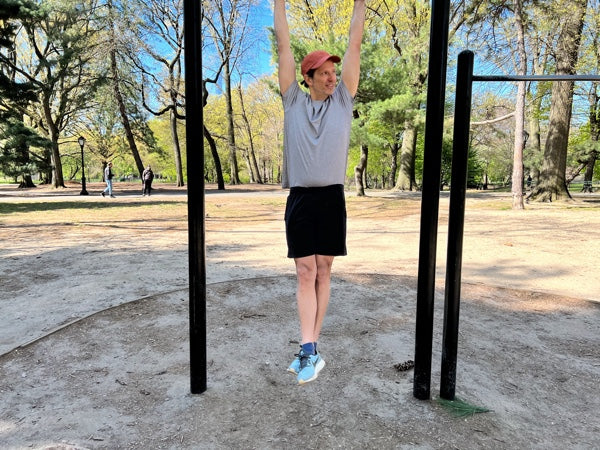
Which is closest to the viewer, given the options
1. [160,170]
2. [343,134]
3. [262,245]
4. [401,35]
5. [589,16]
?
[343,134]

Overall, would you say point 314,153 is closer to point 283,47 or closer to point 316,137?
point 316,137

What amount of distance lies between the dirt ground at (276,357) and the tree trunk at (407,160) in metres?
18.6

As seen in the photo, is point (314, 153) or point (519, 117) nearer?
point (314, 153)

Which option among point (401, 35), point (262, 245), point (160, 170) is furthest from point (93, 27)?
point (160, 170)

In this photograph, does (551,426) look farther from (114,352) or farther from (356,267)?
(356,267)

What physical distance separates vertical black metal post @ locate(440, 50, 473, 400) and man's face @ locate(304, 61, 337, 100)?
1.98ft

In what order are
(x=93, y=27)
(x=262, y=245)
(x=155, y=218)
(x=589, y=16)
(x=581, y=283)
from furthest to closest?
(x=93, y=27)
(x=589, y=16)
(x=155, y=218)
(x=262, y=245)
(x=581, y=283)

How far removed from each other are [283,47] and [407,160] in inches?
910

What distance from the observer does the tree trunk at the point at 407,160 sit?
23.8 meters

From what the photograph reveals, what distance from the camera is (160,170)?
2243 inches

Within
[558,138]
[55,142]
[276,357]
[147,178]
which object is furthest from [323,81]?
[55,142]

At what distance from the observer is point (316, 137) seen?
209 centimetres

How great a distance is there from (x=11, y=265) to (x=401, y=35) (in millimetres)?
20497

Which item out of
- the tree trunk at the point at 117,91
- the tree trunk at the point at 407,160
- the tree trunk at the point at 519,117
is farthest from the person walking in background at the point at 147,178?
the tree trunk at the point at 519,117
